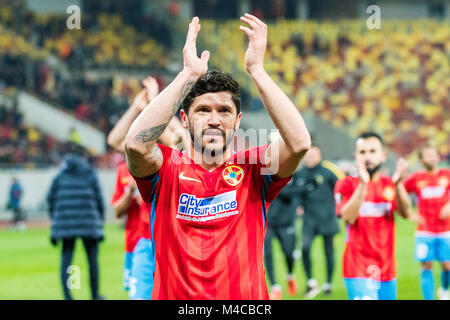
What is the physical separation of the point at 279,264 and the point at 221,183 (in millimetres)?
11233

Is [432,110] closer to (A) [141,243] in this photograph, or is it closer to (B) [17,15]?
(B) [17,15]

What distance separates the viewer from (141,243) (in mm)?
6465

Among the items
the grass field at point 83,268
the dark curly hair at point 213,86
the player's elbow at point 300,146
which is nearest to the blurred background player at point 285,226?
the grass field at point 83,268

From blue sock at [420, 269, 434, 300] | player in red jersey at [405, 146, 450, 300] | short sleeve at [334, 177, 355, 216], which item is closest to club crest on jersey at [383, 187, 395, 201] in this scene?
short sleeve at [334, 177, 355, 216]

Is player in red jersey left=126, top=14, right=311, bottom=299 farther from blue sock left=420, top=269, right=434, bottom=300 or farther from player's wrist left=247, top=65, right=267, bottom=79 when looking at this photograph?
blue sock left=420, top=269, right=434, bottom=300

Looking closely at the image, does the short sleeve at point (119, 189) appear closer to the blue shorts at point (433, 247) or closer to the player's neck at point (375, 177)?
the player's neck at point (375, 177)

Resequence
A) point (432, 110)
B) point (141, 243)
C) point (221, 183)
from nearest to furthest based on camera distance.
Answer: point (221, 183) < point (141, 243) < point (432, 110)

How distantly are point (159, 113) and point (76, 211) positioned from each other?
23.1 ft

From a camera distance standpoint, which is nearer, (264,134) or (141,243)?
(264,134)

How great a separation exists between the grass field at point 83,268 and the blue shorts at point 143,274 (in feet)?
13.2

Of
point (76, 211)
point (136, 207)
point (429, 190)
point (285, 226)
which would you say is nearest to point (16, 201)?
point (76, 211)

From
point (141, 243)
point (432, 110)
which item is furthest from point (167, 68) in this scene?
point (141, 243)

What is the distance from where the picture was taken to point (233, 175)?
132 inches

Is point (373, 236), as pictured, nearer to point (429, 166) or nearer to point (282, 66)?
point (429, 166)
